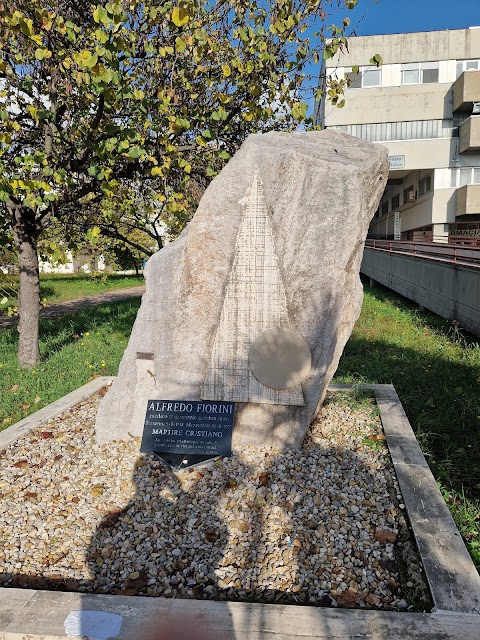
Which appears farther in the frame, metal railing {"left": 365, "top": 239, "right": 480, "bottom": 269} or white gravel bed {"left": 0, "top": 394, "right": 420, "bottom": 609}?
metal railing {"left": 365, "top": 239, "right": 480, "bottom": 269}

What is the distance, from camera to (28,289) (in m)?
7.19

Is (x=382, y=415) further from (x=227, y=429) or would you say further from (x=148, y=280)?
(x=148, y=280)

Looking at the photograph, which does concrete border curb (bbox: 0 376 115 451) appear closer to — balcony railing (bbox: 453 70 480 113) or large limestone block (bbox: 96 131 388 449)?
large limestone block (bbox: 96 131 388 449)

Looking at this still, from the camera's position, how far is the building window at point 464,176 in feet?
86.0

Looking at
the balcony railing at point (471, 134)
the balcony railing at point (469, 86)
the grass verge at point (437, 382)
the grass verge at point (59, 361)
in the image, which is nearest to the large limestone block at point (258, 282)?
the grass verge at point (437, 382)

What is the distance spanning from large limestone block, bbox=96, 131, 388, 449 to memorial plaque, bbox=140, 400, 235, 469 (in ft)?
0.31

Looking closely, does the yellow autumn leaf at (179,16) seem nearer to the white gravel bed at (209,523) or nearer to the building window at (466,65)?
the white gravel bed at (209,523)

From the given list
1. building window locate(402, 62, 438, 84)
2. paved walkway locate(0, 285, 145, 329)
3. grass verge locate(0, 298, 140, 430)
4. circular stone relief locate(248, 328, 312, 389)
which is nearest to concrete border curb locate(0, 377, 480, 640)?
circular stone relief locate(248, 328, 312, 389)

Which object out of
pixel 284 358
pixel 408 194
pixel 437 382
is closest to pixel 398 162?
pixel 408 194

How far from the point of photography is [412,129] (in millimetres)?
26609

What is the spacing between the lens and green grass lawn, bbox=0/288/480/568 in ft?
13.8

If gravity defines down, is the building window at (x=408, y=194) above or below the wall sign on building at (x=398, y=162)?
below

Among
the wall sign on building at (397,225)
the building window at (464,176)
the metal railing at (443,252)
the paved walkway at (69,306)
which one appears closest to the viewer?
the metal railing at (443,252)

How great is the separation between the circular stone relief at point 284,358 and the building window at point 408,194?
28.0 meters
